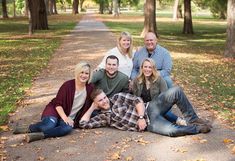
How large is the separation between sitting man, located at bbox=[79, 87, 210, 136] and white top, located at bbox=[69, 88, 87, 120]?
0.47ft

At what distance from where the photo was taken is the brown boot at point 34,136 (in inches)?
244

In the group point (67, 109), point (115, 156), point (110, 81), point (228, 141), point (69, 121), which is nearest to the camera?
point (115, 156)

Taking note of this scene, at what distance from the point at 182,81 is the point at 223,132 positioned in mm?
4872

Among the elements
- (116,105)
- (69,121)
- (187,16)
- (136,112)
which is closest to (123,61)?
(116,105)

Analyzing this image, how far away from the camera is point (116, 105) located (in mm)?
6898

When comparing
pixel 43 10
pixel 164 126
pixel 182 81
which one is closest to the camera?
pixel 164 126

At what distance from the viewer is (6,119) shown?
7.56 m

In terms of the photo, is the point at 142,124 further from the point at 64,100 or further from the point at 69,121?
the point at 64,100

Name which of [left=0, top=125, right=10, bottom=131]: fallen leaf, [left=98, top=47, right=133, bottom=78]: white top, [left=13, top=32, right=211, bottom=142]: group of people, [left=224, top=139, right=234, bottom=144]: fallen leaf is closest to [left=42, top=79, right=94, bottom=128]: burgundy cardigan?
[left=13, top=32, right=211, bottom=142]: group of people

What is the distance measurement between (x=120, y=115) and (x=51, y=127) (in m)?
1.13

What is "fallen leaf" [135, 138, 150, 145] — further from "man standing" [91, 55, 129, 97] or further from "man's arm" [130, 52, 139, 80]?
"man's arm" [130, 52, 139, 80]

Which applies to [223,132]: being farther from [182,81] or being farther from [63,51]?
[63,51]

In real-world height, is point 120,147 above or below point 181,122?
below

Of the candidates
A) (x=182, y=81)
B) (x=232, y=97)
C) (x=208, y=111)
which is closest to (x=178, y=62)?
(x=182, y=81)
